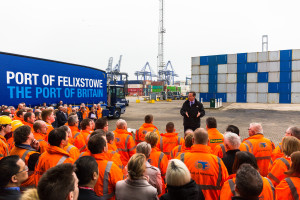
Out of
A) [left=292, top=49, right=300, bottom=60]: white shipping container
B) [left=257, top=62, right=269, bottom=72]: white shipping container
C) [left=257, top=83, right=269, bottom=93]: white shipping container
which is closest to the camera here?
[left=292, top=49, right=300, bottom=60]: white shipping container

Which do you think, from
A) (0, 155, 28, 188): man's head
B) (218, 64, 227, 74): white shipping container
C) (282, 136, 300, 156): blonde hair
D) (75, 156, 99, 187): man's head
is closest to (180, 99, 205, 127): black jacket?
(282, 136, 300, 156): blonde hair

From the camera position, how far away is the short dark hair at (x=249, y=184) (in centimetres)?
177

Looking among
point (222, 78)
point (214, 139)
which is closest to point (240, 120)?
point (214, 139)

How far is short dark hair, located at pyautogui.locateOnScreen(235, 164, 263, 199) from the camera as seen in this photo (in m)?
1.77

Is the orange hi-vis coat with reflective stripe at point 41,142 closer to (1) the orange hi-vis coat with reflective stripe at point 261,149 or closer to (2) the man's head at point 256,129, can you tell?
→ (1) the orange hi-vis coat with reflective stripe at point 261,149

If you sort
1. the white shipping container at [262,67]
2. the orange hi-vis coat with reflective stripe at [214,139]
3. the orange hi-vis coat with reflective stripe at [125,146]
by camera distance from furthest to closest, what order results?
1. the white shipping container at [262,67]
2. the orange hi-vis coat with reflective stripe at [214,139]
3. the orange hi-vis coat with reflective stripe at [125,146]

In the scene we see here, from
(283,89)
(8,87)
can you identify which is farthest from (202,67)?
(8,87)

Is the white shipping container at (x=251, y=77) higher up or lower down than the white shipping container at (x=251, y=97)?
higher up

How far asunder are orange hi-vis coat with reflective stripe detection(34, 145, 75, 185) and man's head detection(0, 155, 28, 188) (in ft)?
2.17

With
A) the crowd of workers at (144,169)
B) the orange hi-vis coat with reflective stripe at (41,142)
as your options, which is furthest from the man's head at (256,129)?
the orange hi-vis coat with reflective stripe at (41,142)

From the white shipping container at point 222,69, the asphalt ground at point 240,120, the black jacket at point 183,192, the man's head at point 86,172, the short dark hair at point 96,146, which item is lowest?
the asphalt ground at point 240,120

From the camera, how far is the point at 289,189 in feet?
7.54

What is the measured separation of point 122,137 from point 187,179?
2.72 metres

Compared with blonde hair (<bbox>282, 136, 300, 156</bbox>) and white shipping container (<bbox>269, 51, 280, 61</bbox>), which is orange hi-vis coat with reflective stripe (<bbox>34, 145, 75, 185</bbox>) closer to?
blonde hair (<bbox>282, 136, 300, 156</bbox>)
